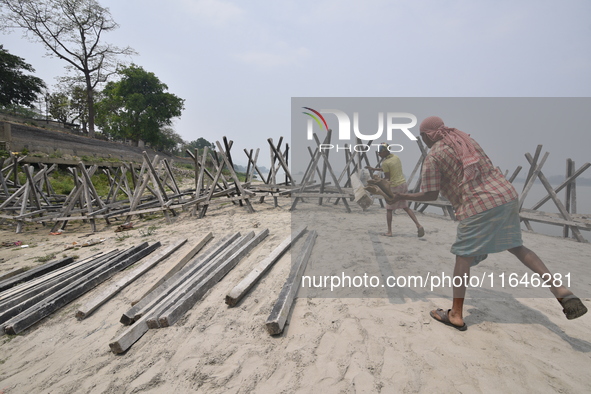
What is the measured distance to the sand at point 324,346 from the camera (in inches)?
76.0

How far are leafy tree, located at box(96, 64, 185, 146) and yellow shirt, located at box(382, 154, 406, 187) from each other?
2728 centimetres

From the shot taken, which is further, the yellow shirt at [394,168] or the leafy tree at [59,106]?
the leafy tree at [59,106]

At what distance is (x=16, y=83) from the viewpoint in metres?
23.7

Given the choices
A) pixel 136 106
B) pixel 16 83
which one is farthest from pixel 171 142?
pixel 16 83

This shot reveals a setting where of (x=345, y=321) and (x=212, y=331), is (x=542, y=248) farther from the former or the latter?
(x=212, y=331)

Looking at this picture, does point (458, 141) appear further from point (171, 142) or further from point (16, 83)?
point (171, 142)

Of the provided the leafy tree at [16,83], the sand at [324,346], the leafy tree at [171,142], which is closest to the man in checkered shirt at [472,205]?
the sand at [324,346]

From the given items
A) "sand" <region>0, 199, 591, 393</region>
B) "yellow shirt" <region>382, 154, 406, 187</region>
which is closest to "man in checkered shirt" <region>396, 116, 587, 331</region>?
"sand" <region>0, 199, 591, 393</region>

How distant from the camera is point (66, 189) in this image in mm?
12836

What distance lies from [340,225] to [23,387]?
5680 mm

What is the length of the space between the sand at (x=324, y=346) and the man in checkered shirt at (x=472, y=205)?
0.36m

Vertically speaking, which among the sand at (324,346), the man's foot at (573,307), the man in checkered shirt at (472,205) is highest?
the man in checkered shirt at (472,205)

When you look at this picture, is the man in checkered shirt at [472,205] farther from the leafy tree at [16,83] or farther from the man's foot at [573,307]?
the leafy tree at [16,83]

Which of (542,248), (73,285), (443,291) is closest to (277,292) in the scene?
(443,291)
